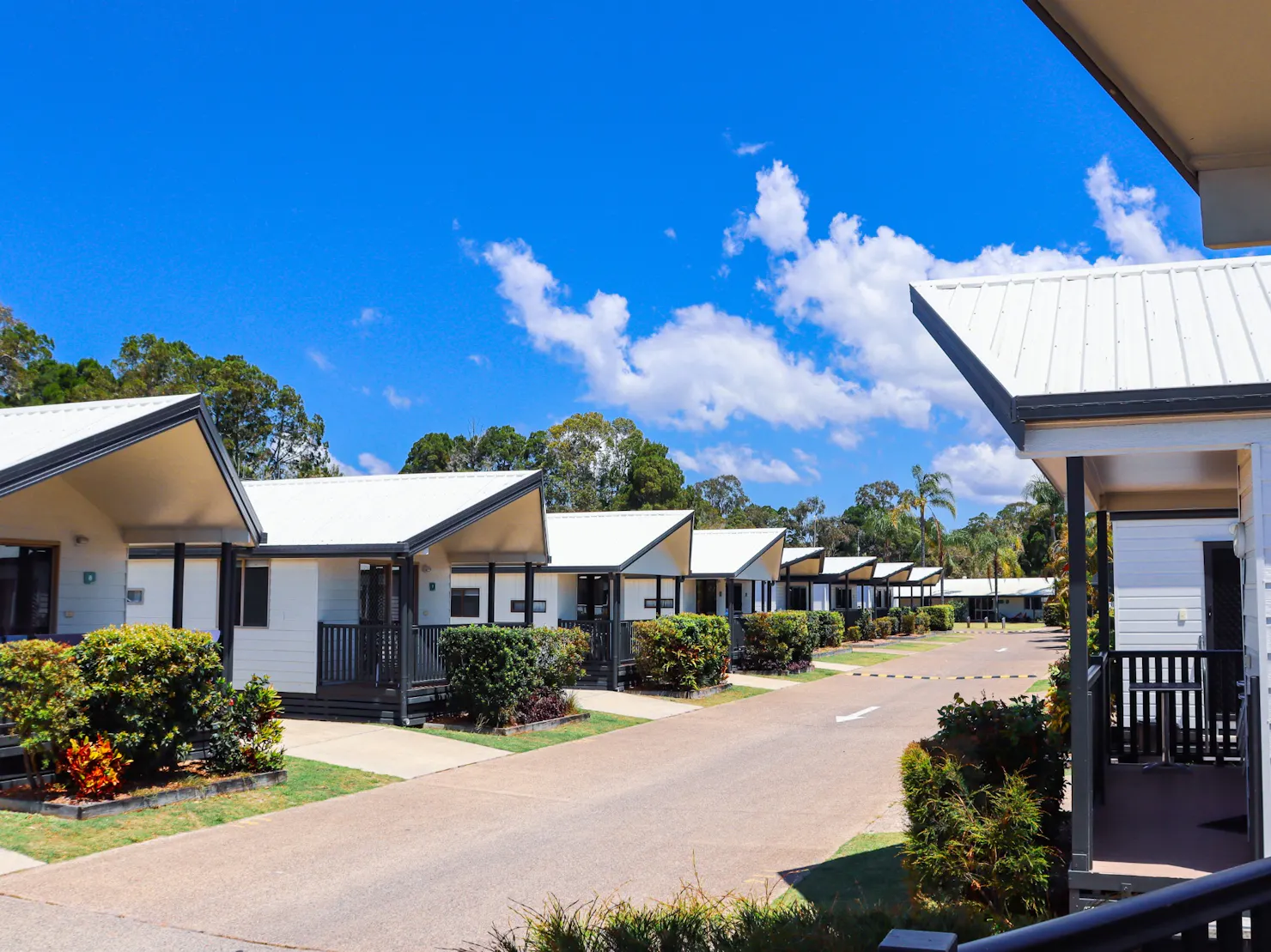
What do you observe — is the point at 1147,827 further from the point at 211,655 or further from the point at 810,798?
the point at 211,655

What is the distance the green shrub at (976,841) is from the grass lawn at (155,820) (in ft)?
22.6

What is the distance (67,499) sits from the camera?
13.8 meters

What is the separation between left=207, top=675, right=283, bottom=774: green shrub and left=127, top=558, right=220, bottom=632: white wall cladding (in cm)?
779

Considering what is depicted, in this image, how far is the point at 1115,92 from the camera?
2.77m

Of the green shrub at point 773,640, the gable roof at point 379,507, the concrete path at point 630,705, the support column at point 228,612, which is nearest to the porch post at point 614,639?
the concrete path at point 630,705

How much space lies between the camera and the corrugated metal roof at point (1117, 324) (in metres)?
7.24

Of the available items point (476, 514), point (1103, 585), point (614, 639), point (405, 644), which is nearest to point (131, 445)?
point (405, 644)

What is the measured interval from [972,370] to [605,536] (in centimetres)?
2049

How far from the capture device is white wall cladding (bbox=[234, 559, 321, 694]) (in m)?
18.8

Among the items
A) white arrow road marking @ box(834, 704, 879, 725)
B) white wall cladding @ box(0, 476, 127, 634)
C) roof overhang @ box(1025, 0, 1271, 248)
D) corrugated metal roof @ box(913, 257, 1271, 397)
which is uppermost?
corrugated metal roof @ box(913, 257, 1271, 397)

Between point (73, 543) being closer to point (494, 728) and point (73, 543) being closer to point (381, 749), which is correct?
point (381, 749)

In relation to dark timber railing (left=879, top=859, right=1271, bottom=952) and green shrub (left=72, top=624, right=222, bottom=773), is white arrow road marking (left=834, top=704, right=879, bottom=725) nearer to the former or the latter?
green shrub (left=72, top=624, right=222, bottom=773)

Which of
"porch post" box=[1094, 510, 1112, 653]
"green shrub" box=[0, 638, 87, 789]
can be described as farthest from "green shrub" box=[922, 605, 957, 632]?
"green shrub" box=[0, 638, 87, 789]

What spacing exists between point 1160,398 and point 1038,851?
115 inches
